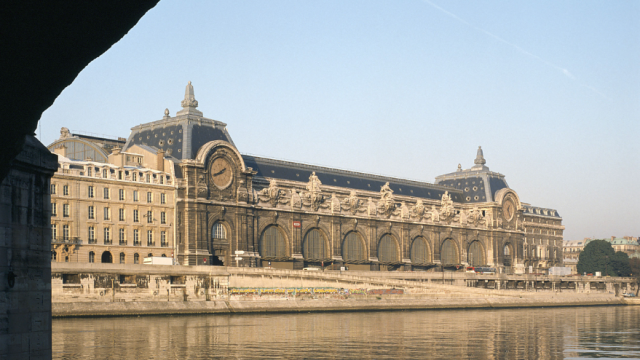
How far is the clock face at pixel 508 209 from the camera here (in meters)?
168

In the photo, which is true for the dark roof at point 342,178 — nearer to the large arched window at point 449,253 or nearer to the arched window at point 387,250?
the arched window at point 387,250

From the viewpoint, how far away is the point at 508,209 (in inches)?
6663

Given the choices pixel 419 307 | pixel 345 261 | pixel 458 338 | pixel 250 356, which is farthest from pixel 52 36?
pixel 345 261

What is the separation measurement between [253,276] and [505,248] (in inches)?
3478

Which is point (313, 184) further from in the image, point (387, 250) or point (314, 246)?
point (387, 250)

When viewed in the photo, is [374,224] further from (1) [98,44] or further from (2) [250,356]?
(1) [98,44]

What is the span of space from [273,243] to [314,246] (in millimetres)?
9336

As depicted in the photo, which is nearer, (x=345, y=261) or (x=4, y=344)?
(x=4, y=344)

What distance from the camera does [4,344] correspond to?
73.4ft

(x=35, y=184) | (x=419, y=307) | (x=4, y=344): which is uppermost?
(x=35, y=184)

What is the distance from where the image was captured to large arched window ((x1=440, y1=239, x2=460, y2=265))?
153 m

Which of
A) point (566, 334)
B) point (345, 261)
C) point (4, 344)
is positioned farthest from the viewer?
point (345, 261)

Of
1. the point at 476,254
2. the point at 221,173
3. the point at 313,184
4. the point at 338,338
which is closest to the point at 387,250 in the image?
the point at 313,184

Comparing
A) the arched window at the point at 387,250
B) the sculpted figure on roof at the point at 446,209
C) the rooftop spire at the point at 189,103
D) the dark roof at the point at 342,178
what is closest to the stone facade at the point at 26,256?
the rooftop spire at the point at 189,103
